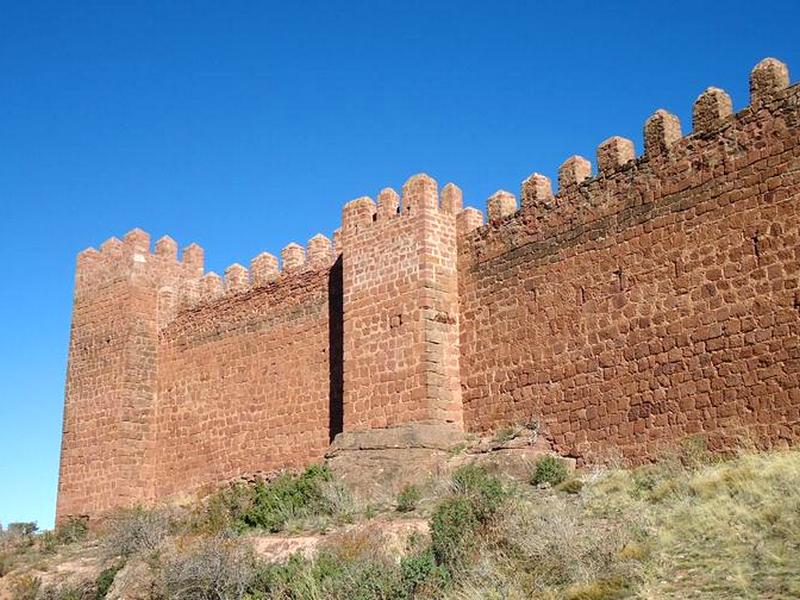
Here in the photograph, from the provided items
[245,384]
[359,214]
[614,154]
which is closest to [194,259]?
[245,384]

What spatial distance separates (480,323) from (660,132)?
13.0 ft

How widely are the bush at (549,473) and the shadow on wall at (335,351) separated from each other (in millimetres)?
4610

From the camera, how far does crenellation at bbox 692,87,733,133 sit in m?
12.5

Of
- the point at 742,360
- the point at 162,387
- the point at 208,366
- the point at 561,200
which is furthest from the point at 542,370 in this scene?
the point at 162,387

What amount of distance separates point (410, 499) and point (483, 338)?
328 centimetres

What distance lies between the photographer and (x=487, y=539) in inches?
402

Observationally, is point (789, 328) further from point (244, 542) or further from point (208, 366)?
point (208, 366)

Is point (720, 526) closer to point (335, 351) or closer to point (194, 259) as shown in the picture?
point (335, 351)

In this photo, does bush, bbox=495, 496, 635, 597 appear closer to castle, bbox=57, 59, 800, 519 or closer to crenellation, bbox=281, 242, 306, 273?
castle, bbox=57, 59, 800, 519

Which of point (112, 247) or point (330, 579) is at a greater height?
point (112, 247)

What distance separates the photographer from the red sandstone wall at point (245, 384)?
17938 millimetres

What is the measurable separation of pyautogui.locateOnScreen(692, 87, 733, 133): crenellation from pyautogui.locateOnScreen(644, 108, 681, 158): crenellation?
44 centimetres

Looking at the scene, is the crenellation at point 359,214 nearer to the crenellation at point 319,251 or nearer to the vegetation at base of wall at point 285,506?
the crenellation at point 319,251

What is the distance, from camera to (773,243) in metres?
11.6
